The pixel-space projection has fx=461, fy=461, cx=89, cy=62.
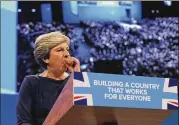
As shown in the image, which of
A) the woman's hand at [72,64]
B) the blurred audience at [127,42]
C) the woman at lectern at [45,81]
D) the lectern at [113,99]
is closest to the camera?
the lectern at [113,99]

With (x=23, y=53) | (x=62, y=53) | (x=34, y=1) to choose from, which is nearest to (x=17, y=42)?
(x=23, y=53)

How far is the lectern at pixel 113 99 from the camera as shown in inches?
58.1

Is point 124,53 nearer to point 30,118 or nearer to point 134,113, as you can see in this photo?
point 30,118

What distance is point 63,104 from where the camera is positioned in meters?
1.53

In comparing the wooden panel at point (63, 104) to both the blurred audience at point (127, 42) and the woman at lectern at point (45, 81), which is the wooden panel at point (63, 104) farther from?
the blurred audience at point (127, 42)

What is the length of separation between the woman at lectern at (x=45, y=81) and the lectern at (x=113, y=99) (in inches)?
13.3

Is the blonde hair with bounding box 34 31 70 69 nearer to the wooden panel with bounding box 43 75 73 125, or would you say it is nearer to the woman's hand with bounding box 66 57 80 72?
the woman's hand with bounding box 66 57 80 72

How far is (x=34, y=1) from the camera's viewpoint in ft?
13.1

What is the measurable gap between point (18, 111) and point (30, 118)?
0.06 meters

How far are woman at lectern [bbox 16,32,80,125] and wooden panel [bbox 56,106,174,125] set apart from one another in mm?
346

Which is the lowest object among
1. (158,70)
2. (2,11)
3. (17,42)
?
(158,70)

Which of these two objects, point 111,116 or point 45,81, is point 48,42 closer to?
point 45,81

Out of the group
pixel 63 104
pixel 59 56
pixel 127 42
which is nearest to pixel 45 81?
pixel 59 56

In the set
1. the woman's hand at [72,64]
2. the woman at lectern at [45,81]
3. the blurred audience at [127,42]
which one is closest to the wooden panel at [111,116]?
Answer: the woman at lectern at [45,81]
